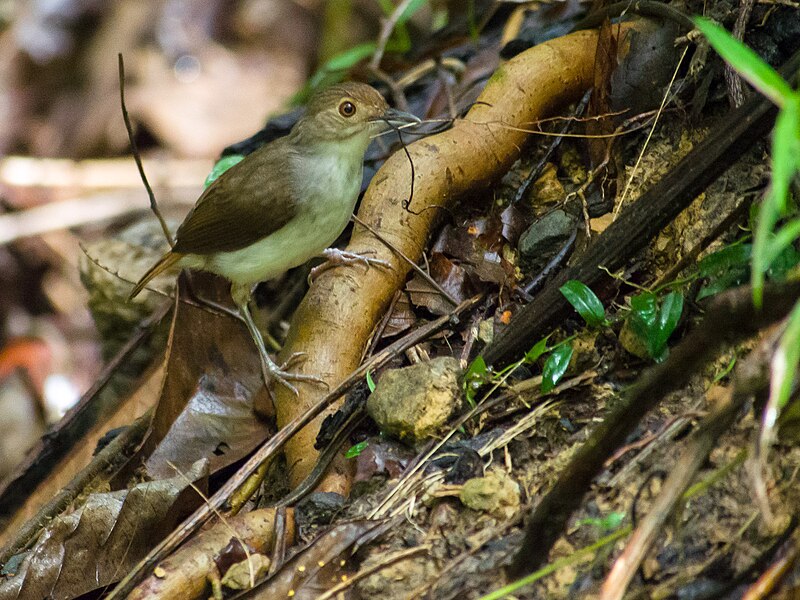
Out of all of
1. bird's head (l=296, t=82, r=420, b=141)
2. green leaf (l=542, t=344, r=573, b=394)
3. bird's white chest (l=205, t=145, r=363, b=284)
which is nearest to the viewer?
green leaf (l=542, t=344, r=573, b=394)

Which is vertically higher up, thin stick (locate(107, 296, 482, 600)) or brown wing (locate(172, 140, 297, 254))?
brown wing (locate(172, 140, 297, 254))

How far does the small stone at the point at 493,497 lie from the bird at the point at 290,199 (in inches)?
57.3

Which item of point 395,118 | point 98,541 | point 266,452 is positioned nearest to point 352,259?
point 395,118

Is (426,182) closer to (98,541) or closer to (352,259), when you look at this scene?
(352,259)

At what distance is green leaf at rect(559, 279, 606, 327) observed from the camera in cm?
327

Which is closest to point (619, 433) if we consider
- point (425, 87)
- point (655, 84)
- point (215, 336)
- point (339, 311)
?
point (339, 311)

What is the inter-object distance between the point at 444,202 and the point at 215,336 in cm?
131

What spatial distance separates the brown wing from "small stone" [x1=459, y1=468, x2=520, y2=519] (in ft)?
5.87

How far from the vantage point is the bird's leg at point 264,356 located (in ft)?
12.7

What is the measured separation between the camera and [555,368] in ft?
10.6

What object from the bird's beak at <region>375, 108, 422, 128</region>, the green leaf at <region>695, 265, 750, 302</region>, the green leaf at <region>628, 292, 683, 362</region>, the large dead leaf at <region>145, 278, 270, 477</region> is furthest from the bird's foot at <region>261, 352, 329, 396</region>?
the green leaf at <region>695, 265, 750, 302</region>

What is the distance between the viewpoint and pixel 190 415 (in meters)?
4.14

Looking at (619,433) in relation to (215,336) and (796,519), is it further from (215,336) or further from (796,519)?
(215,336)

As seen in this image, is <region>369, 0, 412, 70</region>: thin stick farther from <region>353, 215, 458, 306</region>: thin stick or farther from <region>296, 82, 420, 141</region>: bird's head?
<region>353, 215, 458, 306</region>: thin stick
